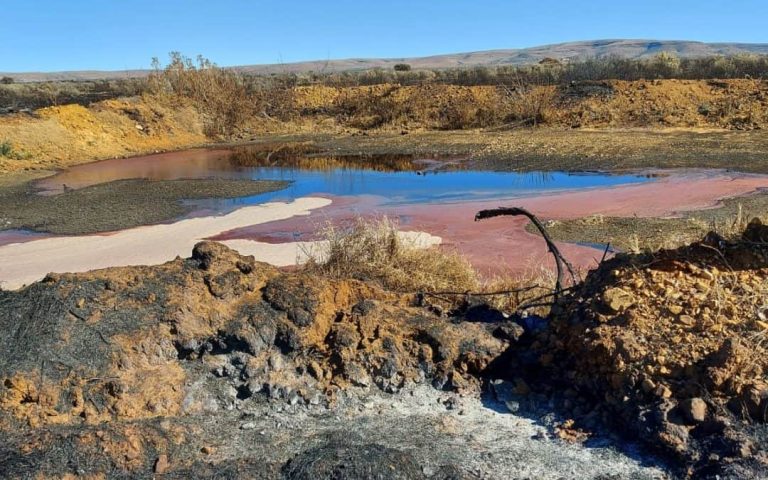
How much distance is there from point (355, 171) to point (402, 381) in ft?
58.8

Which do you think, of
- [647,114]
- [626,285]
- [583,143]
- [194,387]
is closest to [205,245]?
[194,387]

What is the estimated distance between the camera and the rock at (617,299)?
15.6 ft

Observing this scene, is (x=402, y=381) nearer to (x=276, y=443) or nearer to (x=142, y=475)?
(x=276, y=443)

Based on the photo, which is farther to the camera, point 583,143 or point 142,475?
point 583,143

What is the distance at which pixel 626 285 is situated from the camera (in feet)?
16.3

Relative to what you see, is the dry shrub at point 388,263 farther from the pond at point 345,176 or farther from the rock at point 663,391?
the pond at point 345,176

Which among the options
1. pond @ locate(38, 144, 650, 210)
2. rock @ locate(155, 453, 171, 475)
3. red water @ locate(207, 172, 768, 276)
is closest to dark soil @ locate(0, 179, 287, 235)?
pond @ locate(38, 144, 650, 210)

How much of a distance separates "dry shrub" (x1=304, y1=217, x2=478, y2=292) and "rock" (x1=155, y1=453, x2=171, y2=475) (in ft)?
11.4

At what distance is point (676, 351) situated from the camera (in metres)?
4.29

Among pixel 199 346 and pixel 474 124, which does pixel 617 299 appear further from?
pixel 474 124

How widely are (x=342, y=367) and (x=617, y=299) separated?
2015mm

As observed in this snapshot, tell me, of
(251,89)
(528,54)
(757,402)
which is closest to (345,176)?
(757,402)

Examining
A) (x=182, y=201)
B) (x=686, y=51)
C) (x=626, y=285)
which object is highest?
(x=686, y=51)

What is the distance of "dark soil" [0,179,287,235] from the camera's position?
14883 mm
